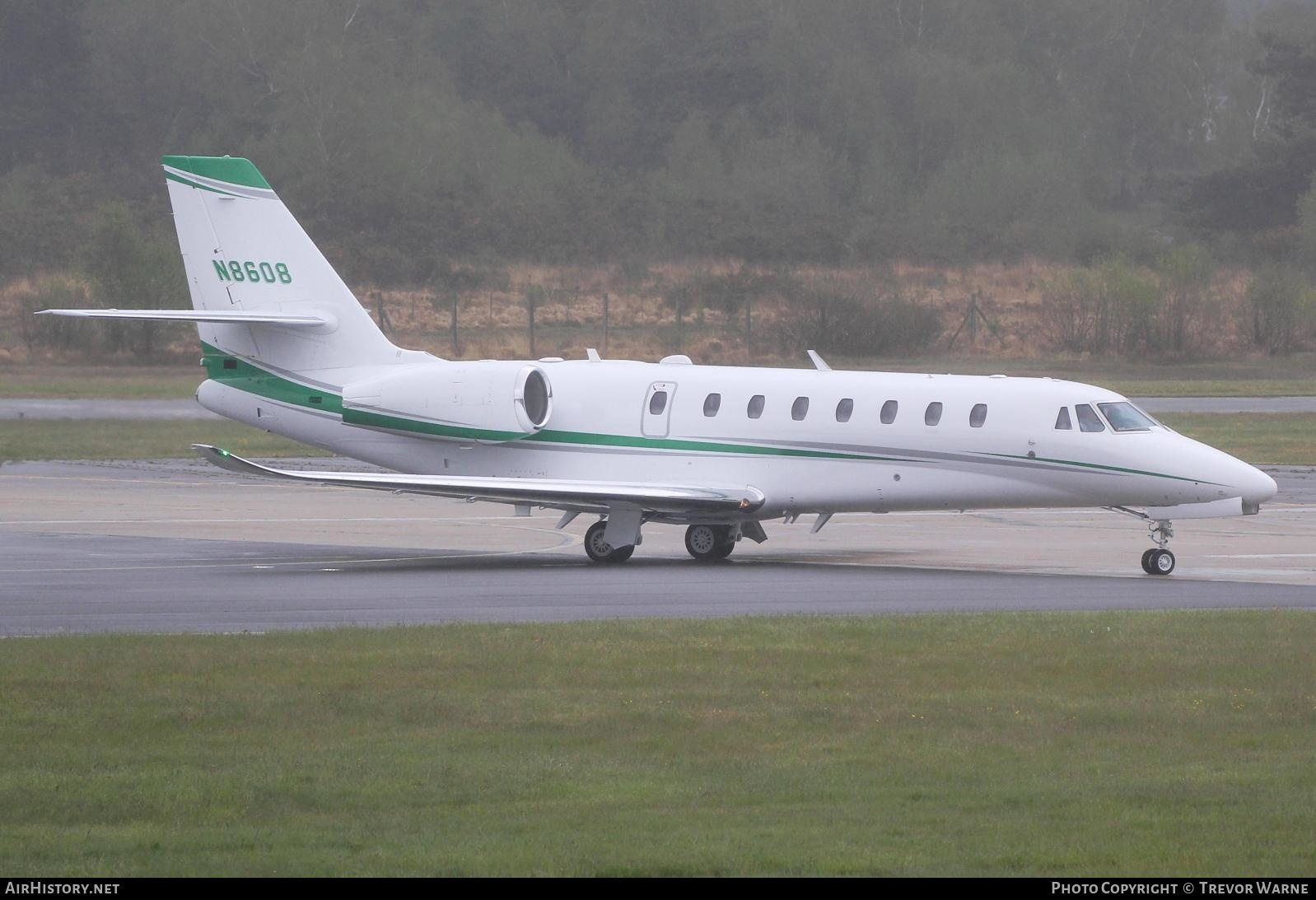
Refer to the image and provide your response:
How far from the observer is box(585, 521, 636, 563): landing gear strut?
2341 cm

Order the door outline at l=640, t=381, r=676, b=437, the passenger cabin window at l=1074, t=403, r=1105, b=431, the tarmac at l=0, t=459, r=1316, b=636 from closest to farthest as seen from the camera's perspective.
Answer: the tarmac at l=0, t=459, r=1316, b=636
the passenger cabin window at l=1074, t=403, r=1105, b=431
the door outline at l=640, t=381, r=676, b=437

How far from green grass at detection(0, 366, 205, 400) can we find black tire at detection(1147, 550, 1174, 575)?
107 feet

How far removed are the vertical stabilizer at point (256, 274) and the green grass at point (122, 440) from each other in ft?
45.4

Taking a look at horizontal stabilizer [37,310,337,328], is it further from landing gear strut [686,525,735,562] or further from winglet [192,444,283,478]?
landing gear strut [686,525,735,562]

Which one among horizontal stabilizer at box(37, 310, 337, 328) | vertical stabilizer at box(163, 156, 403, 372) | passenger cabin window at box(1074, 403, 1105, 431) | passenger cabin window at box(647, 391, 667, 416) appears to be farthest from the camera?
vertical stabilizer at box(163, 156, 403, 372)

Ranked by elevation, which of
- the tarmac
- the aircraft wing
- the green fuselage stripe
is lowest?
the tarmac

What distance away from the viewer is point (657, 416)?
24.1m

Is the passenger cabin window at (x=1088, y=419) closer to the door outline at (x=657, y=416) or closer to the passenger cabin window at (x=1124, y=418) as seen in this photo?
the passenger cabin window at (x=1124, y=418)

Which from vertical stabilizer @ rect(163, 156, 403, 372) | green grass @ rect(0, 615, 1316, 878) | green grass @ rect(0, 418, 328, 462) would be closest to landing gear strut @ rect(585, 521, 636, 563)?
vertical stabilizer @ rect(163, 156, 403, 372)

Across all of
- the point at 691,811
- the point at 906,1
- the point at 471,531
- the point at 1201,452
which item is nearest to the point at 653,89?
the point at 906,1

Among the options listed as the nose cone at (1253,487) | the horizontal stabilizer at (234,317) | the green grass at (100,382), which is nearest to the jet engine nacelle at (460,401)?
the horizontal stabilizer at (234,317)

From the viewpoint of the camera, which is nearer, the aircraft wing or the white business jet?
the white business jet

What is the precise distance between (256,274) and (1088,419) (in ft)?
37.4

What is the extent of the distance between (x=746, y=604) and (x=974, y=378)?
581 cm
